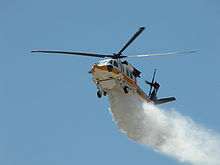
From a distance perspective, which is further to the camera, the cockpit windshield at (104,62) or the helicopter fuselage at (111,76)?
the cockpit windshield at (104,62)

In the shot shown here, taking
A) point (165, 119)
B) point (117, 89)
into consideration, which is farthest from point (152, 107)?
point (117, 89)

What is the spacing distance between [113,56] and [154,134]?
326 inches

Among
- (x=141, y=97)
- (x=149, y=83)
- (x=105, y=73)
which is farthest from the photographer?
(x=149, y=83)

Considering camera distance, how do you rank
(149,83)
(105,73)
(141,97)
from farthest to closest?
(149,83) → (141,97) → (105,73)

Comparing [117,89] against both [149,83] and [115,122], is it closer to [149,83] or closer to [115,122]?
[115,122]

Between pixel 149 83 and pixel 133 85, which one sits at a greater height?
pixel 149 83

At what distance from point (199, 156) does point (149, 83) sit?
9.21 m

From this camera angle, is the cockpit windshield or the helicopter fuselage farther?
the cockpit windshield

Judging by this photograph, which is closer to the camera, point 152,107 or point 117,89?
point 117,89

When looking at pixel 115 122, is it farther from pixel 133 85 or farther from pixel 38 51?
pixel 38 51

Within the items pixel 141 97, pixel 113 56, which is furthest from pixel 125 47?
pixel 141 97

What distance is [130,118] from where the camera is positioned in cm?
6097

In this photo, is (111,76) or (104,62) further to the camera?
(104,62)

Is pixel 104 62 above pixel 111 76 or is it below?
above
